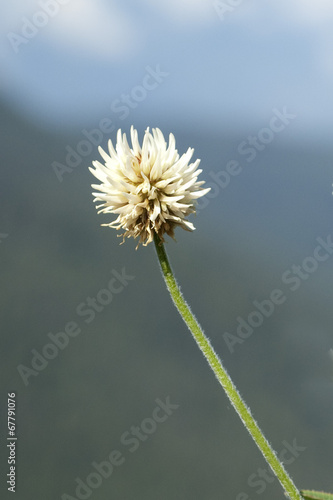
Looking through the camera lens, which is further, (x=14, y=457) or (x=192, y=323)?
(x=14, y=457)

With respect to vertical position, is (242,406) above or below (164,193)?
below

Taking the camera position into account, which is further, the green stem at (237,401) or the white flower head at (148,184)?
the white flower head at (148,184)

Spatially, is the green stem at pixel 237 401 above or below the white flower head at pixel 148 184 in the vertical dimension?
below

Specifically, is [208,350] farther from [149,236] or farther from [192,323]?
[149,236]

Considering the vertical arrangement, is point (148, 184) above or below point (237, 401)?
above

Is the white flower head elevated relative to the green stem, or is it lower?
elevated

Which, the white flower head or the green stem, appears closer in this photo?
the green stem

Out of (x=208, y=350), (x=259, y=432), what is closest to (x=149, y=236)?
(x=208, y=350)

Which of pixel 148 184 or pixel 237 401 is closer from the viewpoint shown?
pixel 237 401
